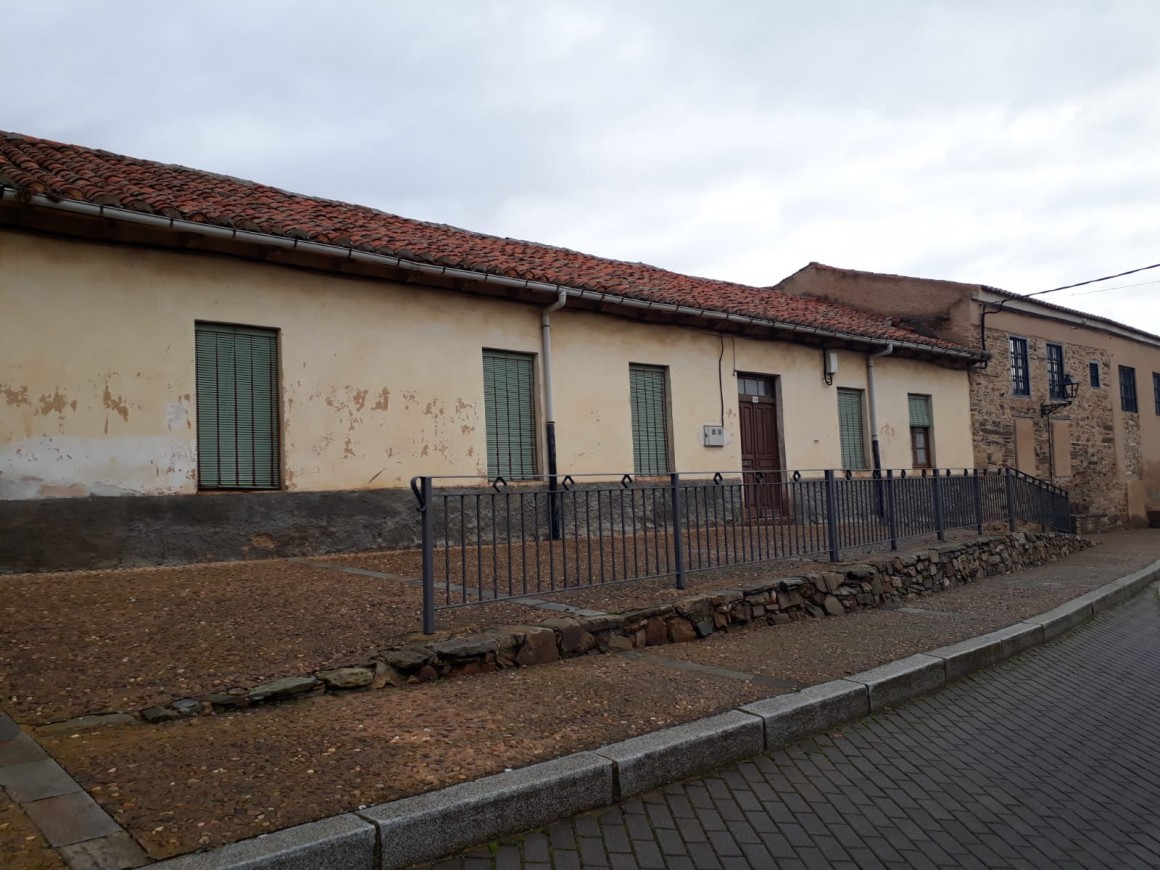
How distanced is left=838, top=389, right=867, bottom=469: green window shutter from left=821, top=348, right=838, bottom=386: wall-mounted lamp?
26.2 inches

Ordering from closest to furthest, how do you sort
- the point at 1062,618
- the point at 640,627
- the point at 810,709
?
1. the point at 810,709
2. the point at 640,627
3. the point at 1062,618

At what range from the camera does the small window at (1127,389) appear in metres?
22.6

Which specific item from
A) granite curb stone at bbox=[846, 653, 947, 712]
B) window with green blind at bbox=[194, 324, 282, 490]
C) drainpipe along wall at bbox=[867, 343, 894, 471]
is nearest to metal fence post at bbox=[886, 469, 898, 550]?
granite curb stone at bbox=[846, 653, 947, 712]

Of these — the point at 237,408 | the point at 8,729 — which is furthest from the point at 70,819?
the point at 237,408

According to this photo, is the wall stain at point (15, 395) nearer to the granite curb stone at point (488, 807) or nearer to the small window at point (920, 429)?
the granite curb stone at point (488, 807)

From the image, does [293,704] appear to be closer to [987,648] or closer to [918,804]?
[918,804]

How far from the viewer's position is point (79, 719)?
3537 mm

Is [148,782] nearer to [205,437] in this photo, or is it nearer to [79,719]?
[79,719]

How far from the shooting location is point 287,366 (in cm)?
856

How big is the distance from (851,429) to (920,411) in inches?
100

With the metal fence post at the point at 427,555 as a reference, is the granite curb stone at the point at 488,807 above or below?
below

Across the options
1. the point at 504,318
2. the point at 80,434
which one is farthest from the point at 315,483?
the point at 504,318

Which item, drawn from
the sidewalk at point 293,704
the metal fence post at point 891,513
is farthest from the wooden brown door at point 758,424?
the sidewalk at point 293,704

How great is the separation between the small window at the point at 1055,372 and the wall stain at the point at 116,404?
20.2m
